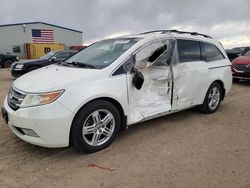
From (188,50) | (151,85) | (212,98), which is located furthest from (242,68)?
(151,85)

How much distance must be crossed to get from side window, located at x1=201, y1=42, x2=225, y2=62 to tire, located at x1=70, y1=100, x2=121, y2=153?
8.37ft

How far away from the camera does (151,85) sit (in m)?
4.22

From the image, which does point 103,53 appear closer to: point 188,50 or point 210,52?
point 188,50

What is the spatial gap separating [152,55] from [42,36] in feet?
115

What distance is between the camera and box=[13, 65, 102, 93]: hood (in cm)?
337

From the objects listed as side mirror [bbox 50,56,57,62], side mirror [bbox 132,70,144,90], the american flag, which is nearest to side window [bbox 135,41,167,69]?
side mirror [bbox 132,70,144,90]

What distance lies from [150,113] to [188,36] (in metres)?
1.83

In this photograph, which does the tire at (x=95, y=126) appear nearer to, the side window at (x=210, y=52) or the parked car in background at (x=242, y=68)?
the side window at (x=210, y=52)

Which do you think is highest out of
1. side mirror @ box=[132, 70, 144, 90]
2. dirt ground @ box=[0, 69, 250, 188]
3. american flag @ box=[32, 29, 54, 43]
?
american flag @ box=[32, 29, 54, 43]

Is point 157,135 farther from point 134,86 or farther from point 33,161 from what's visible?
point 33,161

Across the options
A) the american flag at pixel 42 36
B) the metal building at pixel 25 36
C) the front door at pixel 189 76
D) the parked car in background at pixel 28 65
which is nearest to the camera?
the front door at pixel 189 76

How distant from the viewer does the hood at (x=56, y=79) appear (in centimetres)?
337

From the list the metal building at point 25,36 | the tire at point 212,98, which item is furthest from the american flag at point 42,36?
the tire at point 212,98

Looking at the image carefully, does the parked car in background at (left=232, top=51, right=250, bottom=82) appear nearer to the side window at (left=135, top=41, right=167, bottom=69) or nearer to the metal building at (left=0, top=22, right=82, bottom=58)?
the side window at (left=135, top=41, right=167, bottom=69)
